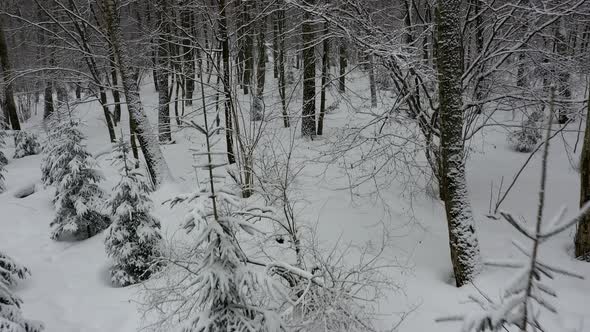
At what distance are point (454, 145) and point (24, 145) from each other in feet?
53.9

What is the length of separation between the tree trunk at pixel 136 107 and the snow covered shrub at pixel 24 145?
9003mm

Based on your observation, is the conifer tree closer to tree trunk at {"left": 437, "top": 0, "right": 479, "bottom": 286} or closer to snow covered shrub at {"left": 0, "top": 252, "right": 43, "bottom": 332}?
snow covered shrub at {"left": 0, "top": 252, "right": 43, "bottom": 332}

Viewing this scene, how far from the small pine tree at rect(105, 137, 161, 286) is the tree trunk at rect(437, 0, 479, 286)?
4969 millimetres

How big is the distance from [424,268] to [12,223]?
9272 millimetres

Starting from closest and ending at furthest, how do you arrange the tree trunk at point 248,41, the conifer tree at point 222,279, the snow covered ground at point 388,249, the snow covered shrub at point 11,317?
the conifer tree at point 222,279, the snow covered shrub at point 11,317, the snow covered ground at point 388,249, the tree trunk at point 248,41

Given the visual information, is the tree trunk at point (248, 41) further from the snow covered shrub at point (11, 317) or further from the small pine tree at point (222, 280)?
the snow covered shrub at point (11, 317)

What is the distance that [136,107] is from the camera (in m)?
9.27

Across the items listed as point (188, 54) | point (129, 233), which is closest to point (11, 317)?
point (129, 233)

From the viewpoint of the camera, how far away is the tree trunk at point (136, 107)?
9.01m

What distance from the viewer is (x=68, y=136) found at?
8.42 metres

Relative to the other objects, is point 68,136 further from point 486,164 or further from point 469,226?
point 486,164

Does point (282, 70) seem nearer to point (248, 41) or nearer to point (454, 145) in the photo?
point (248, 41)

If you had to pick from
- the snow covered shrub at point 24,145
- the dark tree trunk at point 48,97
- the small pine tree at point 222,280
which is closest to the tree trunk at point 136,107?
the small pine tree at point 222,280

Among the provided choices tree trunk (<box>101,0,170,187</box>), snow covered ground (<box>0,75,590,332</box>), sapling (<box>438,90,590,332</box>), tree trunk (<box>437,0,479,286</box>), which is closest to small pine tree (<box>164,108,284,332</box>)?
snow covered ground (<box>0,75,590,332</box>)
